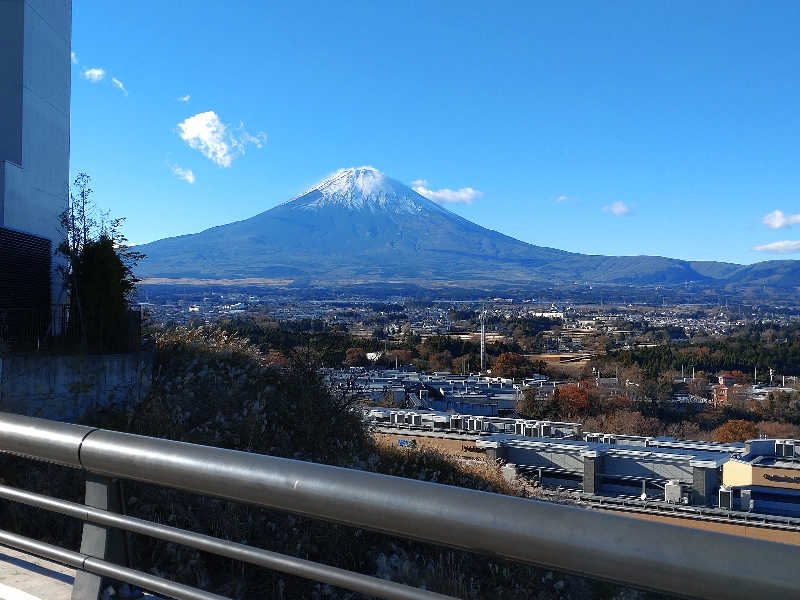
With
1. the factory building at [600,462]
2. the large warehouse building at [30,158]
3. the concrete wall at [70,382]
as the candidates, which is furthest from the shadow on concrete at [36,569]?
the factory building at [600,462]

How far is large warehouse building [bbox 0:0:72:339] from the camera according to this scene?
10953mm

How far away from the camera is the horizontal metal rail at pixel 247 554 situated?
6.57ft

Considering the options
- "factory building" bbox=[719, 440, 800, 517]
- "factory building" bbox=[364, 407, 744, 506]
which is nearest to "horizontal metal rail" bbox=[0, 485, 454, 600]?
"factory building" bbox=[364, 407, 744, 506]

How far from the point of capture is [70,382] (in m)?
9.73

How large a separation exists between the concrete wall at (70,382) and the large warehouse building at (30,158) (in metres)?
1.20

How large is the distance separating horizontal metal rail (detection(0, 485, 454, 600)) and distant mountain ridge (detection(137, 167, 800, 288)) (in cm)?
11449

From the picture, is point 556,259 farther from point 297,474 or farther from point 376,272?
point 297,474

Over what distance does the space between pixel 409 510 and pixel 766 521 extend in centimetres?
1721

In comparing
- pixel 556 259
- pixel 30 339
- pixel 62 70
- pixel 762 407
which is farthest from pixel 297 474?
pixel 556 259

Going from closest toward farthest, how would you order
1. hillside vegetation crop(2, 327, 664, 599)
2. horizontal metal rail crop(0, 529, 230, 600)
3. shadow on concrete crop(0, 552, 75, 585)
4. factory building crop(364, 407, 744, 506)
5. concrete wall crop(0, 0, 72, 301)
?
1. horizontal metal rail crop(0, 529, 230, 600)
2. shadow on concrete crop(0, 552, 75, 585)
3. hillside vegetation crop(2, 327, 664, 599)
4. concrete wall crop(0, 0, 72, 301)
5. factory building crop(364, 407, 744, 506)

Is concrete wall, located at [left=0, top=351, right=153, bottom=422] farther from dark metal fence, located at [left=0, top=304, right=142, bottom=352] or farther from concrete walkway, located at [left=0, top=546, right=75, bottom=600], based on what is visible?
concrete walkway, located at [left=0, top=546, right=75, bottom=600]

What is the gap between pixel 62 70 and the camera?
1304cm

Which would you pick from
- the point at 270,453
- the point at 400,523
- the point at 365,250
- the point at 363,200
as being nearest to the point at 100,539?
the point at 400,523

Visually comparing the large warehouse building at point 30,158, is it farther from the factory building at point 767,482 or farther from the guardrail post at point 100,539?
the factory building at point 767,482
